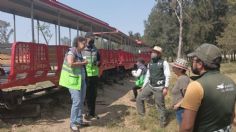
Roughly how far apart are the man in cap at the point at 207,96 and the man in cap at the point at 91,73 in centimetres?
680

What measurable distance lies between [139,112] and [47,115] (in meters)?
2.04

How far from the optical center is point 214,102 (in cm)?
411

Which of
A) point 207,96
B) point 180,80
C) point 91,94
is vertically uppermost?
point 207,96

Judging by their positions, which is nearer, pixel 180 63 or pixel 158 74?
pixel 180 63

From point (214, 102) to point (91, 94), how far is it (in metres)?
7.05

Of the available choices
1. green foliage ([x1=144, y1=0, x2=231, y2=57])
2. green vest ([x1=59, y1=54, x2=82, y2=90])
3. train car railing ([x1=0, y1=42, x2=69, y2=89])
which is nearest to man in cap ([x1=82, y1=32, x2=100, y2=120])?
train car railing ([x1=0, y1=42, x2=69, y2=89])

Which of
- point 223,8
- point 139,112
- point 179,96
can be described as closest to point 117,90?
point 139,112

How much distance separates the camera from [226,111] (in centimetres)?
424

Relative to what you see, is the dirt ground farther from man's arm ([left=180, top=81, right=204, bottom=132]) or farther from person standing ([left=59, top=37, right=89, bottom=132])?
man's arm ([left=180, top=81, right=204, bottom=132])

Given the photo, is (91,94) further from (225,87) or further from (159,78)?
(225,87)

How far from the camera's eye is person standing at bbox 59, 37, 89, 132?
9.16m

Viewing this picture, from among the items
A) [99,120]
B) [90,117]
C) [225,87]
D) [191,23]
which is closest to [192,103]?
[225,87]

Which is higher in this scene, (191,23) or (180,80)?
(191,23)

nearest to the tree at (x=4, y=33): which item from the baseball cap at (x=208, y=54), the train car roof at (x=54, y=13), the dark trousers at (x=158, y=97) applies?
the train car roof at (x=54, y=13)
